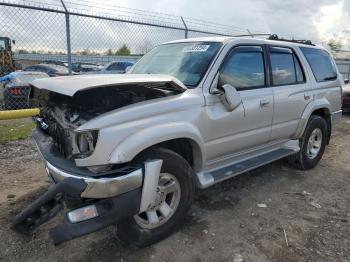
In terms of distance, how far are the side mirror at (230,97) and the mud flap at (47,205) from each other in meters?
1.75

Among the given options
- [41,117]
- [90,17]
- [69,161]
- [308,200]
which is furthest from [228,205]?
[90,17]

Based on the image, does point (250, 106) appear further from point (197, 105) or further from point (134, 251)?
point (134, 251)

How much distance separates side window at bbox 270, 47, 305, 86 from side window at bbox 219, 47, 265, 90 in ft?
0.90

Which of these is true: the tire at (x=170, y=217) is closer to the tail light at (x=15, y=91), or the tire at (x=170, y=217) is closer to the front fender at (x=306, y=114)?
the front fender at (x=306, y=114)

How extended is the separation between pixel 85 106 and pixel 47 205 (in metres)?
0.97

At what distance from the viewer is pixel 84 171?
3070mm

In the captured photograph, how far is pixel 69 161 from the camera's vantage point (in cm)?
331

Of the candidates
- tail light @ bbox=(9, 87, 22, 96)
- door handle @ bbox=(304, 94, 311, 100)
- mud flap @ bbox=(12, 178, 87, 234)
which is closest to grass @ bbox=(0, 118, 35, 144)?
tail light @ bbox=(9, 87, 22, 96)

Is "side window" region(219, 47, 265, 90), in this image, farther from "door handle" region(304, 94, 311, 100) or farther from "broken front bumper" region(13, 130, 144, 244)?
"broken front bumper" region(13, 130, 144, 244)

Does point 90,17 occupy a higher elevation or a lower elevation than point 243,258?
higher

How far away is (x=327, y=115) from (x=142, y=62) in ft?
10.6

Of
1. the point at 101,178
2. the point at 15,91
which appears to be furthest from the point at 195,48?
the point at 15,91

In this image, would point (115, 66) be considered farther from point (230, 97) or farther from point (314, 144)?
point (230, 97)

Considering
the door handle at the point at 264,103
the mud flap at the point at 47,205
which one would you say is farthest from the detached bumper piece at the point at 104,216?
the door handle at the point at 264,103
